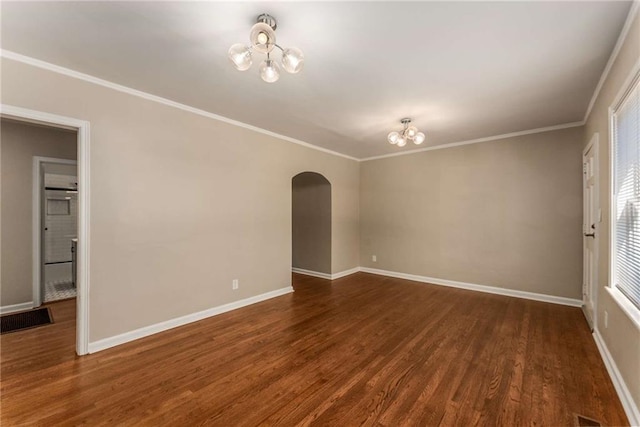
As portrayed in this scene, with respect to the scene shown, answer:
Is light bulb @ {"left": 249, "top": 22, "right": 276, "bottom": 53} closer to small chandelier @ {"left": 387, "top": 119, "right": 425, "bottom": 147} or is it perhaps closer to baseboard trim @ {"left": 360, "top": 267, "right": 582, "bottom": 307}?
small chandelier @ {"left": 387, "top": 119, "right": 425, "bottom": 147}

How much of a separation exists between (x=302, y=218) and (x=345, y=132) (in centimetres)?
245

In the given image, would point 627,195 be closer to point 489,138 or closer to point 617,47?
point 617,47

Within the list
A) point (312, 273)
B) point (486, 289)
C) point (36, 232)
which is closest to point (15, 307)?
point (36, 232)

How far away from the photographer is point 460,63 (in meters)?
2.31

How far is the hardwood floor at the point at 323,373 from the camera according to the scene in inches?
71.2

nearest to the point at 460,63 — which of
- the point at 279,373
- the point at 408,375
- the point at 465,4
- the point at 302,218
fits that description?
the point at 465,4

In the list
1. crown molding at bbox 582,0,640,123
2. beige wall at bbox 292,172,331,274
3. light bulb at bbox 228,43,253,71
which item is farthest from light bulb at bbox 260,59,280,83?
beige wall at bbox 292,172,331,274

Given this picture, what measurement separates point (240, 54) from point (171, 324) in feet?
9.79

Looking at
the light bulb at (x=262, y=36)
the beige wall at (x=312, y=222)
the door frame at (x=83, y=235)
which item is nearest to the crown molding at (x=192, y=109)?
the door frame at (x=83, y=235)

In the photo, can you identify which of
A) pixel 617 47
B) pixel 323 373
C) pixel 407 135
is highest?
pixel 617 47

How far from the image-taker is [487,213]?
461cm

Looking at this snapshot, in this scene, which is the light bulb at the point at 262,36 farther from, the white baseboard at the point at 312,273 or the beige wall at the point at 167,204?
the white baseboard at the point at 312,273

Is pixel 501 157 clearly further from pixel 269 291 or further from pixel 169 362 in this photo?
pixel 169 362

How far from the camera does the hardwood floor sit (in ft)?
5.93
